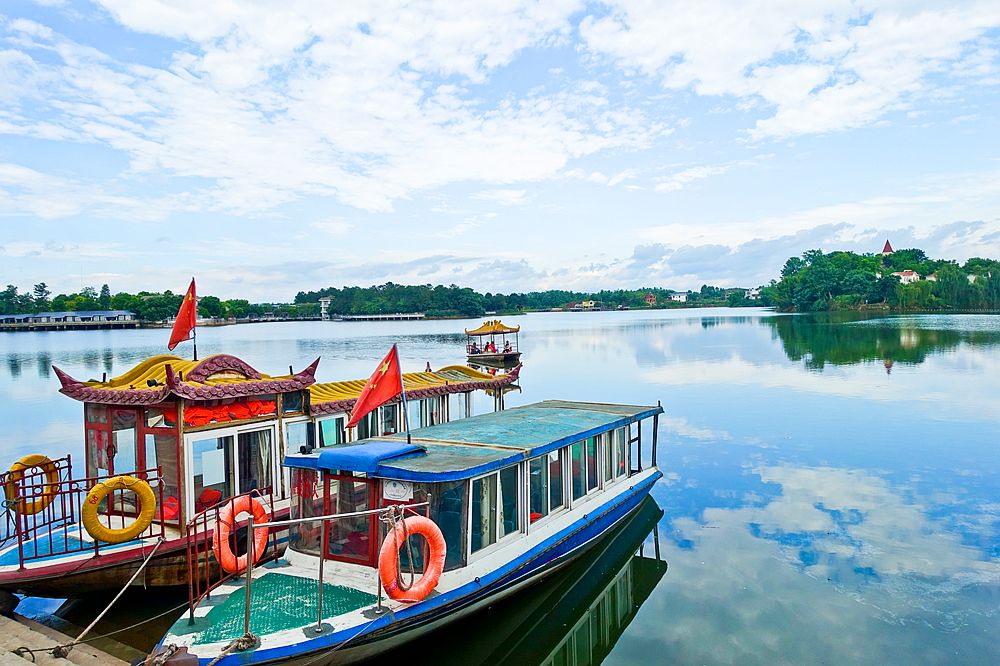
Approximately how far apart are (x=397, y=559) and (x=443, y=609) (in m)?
1.12

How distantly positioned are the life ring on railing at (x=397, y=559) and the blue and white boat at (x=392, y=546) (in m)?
0.01

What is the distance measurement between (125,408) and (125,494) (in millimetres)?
1304

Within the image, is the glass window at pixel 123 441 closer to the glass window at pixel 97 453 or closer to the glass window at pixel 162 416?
the glass window at pixel 97 453

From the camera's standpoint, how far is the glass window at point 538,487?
10523 millimetres

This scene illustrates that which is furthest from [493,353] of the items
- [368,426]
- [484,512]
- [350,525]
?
[350,525]

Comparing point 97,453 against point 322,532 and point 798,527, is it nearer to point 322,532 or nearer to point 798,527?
point 322,532

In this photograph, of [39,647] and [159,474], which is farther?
[159,474]

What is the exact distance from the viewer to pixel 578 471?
11922 millimetres

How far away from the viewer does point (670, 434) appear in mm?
21781

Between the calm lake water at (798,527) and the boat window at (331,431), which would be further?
the boat window at (331,431)

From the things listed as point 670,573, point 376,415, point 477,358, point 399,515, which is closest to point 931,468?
point 670,573

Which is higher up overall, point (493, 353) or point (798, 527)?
point (493, 353)

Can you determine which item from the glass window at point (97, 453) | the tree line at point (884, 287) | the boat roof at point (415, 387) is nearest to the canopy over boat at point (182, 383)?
the glass window at point (97, 453)

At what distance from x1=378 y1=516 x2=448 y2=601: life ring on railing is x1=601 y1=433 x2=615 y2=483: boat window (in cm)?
511
